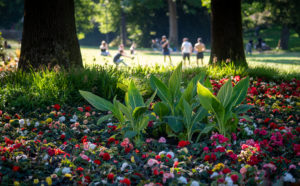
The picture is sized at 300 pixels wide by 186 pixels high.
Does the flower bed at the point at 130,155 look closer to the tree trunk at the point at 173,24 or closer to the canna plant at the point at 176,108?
the canna plant at the point at 176,108

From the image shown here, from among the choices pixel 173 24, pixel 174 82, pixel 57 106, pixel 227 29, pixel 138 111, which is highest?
pixel 173 24

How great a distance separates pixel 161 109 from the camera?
11.7 feet

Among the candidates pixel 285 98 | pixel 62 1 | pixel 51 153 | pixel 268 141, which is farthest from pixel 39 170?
pixel 62 1

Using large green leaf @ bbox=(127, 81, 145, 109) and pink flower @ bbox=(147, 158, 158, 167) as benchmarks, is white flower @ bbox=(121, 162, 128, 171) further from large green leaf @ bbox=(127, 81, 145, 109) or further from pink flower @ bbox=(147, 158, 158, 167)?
large green leaf @ bbox=(127, 81, 145, 109)

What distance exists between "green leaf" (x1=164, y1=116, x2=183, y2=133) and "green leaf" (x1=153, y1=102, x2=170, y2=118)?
158 mm

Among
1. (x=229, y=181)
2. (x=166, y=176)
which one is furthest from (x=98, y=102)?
Result: (x=229, y=181)

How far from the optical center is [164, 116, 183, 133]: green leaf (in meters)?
3.36

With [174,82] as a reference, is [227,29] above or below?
above

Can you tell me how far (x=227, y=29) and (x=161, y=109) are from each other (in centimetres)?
540

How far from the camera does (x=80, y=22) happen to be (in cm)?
3534

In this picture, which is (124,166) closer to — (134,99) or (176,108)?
(134,99)

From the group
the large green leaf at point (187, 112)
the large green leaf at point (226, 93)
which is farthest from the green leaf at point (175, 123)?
the large green leaf at point (226, 93)

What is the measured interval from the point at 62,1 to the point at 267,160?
534 centimetres

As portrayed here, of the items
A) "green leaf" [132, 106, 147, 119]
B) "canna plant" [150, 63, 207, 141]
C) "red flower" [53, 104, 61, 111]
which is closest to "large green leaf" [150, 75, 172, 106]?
"canna plant" [150, 63, 207, 141]
